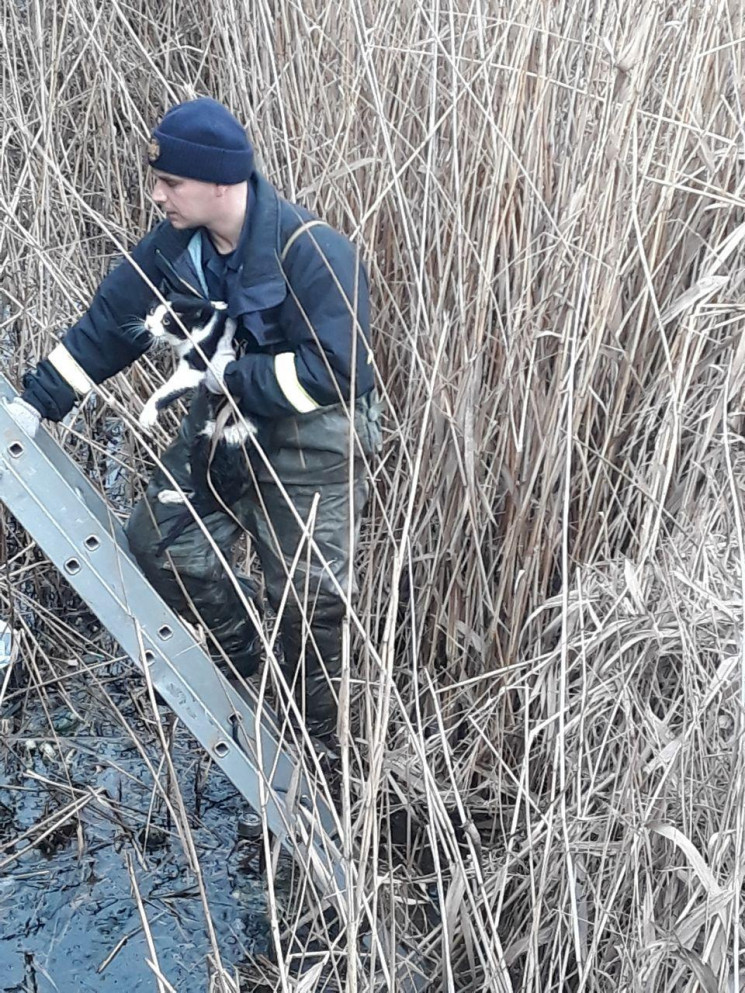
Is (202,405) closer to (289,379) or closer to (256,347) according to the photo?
(256,347)

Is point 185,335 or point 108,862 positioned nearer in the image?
point 185,335

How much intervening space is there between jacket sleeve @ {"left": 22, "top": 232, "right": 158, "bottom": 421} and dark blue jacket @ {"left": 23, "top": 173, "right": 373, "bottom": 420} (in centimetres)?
2

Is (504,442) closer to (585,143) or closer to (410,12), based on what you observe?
(585,143)

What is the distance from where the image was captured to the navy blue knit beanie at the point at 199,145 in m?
1.83

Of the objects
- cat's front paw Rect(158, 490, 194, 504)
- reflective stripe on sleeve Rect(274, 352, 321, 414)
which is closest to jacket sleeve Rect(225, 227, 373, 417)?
reflective stripe on sleeve Rect(274, 352, 321, 414)

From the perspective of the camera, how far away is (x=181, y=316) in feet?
6.45

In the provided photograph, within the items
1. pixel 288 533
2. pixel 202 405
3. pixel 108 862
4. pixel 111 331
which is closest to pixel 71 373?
pixel 111 331

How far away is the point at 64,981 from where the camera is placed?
202cm

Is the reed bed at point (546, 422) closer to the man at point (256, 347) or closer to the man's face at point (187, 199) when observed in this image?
the man at point (256, 347)

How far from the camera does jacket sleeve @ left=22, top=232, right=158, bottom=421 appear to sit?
1979mm

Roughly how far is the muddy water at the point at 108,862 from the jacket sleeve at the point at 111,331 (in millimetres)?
812

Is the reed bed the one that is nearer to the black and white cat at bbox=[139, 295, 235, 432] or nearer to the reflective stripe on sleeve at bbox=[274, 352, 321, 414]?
the reflective stripe on sleeve at bbox=[274, 352, 321, 414]

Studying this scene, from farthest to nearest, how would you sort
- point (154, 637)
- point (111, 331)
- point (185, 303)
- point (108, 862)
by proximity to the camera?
point (108, 862)
point (111, 331)
point (185, 303)
point (154, 637)

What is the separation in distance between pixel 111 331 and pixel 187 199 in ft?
1.00
